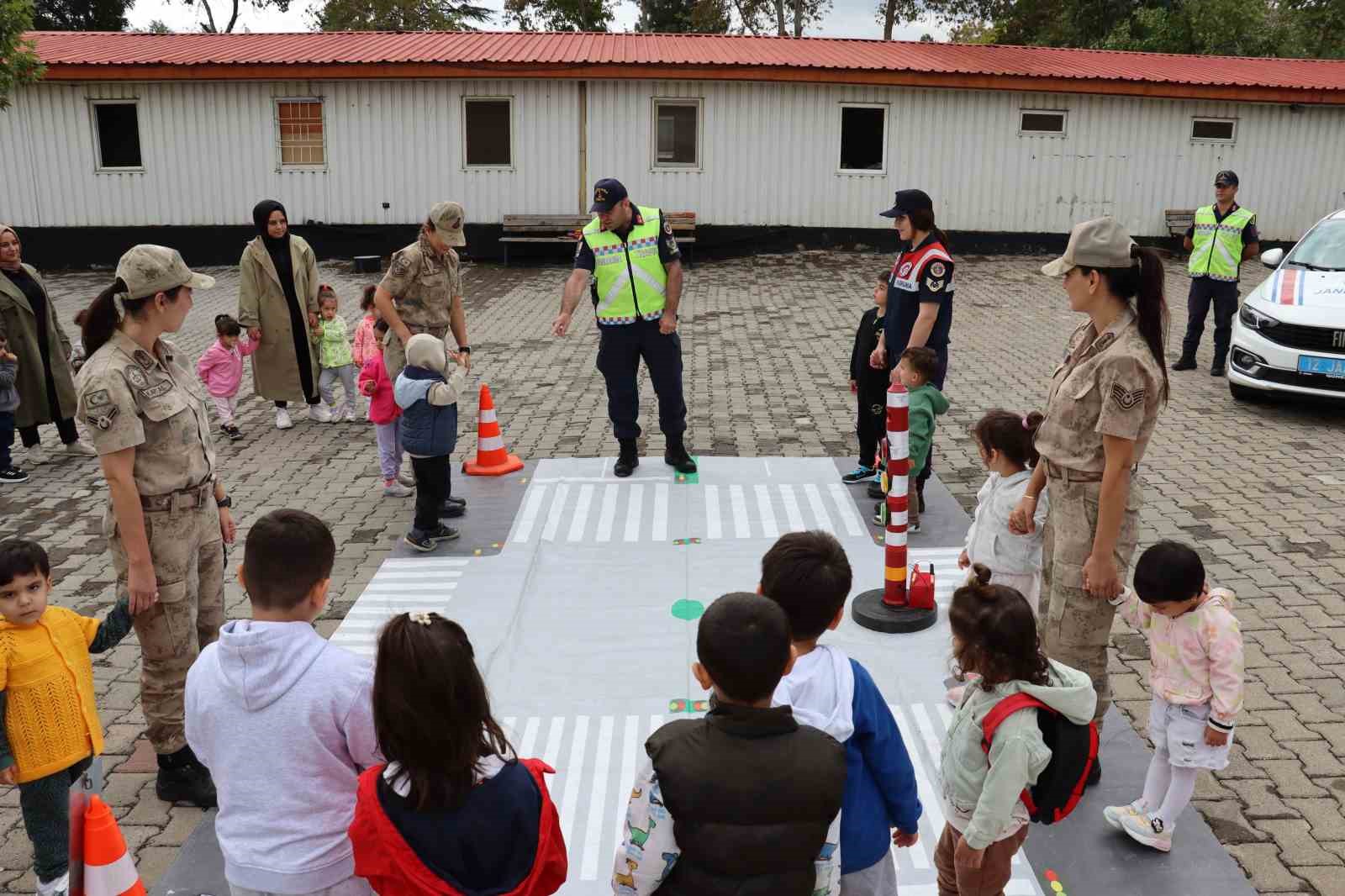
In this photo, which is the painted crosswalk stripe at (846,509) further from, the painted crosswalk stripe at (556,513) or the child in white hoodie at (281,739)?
the child in white hoodie at (281,739)

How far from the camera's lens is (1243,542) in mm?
6559

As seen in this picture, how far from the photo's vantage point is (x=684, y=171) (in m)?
19.6

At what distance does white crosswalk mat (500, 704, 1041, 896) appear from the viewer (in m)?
3.63

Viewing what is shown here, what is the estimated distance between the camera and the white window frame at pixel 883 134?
19609 mm

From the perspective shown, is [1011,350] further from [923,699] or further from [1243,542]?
[923,699]

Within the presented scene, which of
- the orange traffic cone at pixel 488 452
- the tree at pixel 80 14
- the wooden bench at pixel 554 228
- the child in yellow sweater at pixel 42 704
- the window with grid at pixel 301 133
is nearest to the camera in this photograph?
the child in yellow sweater at pixel 42 704

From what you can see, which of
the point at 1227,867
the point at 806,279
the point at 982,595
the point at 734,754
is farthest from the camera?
the point at 806,279

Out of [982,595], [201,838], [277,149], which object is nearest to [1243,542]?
[982,595]

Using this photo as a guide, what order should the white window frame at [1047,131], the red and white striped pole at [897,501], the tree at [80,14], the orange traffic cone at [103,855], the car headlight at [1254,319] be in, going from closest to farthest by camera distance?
the orange traffic cone at [103,855] → the red and white striped pole at [897,501] → the car headlight at [1254,319] → the white window frame at [1047,131] → the tree at [80,14]

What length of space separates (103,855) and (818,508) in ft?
16.0

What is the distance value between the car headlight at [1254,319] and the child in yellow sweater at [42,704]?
9318 millimetres

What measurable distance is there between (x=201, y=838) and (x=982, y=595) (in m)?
2.85

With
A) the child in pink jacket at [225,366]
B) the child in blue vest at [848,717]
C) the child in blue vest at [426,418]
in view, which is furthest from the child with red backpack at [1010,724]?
the child in pink jacket at [225,366]

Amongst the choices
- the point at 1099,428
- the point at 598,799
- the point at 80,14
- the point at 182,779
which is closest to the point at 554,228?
the point at 182,779
